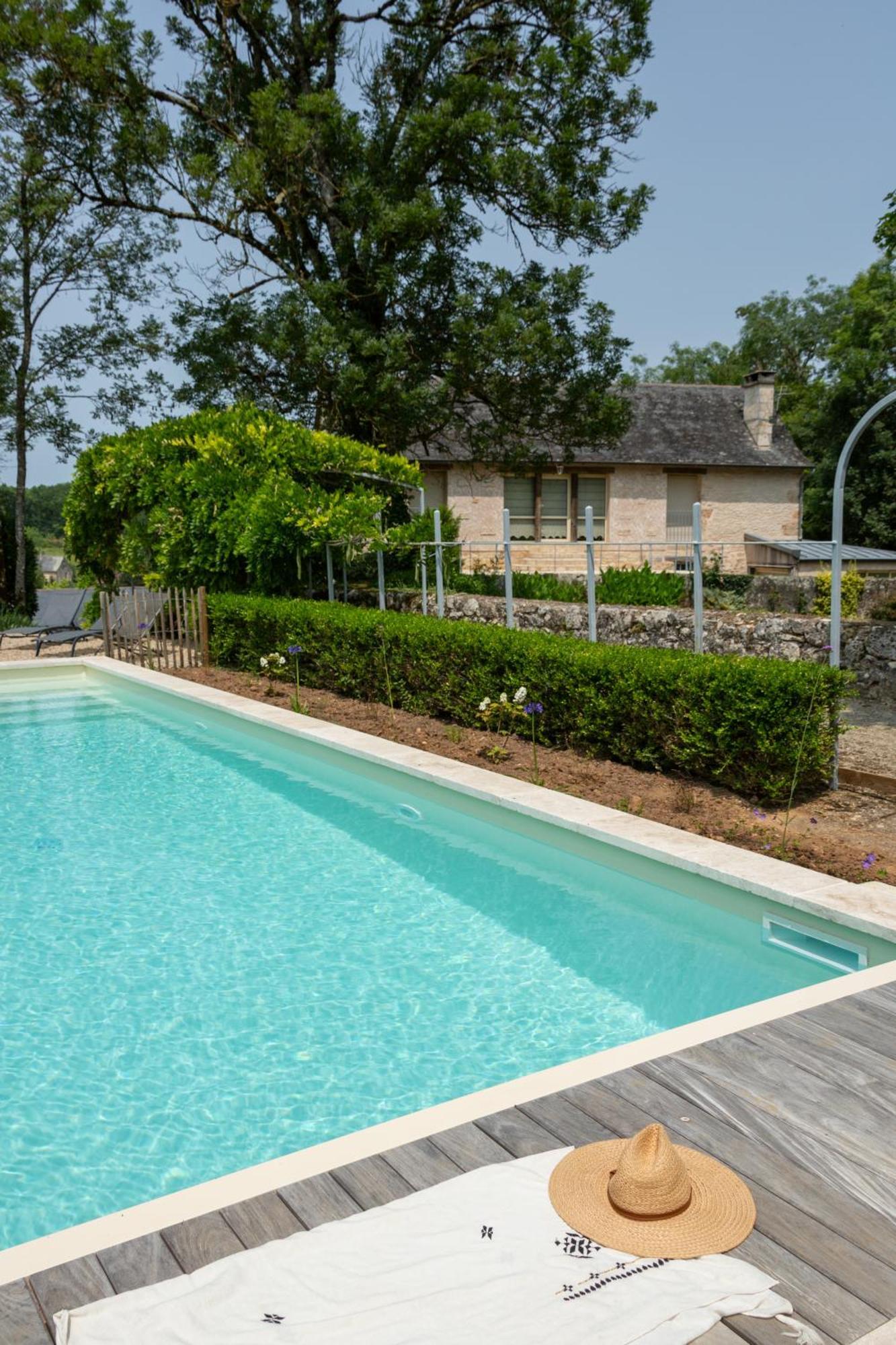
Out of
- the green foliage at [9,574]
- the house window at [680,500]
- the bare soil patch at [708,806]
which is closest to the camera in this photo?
the bare soil patch at [708,806]

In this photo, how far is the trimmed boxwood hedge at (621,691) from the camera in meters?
6.88

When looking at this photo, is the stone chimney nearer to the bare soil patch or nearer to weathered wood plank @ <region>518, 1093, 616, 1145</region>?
the bare soil patch

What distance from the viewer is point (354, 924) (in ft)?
19.2

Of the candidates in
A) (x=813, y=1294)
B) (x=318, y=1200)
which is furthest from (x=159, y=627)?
(x=813, y=1294)

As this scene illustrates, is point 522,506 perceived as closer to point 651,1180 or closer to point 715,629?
point 715,629

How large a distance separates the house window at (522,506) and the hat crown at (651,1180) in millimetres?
25365

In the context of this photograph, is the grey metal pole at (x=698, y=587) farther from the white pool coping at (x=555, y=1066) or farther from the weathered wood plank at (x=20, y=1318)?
the weathered wood plank at (x=20, y=1318)

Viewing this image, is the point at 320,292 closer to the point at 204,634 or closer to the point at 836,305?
the point at 204,634

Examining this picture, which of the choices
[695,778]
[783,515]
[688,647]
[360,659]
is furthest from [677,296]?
[695,778]

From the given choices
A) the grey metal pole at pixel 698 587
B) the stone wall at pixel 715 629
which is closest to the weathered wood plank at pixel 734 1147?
the grey metal pole at pixel 698 587

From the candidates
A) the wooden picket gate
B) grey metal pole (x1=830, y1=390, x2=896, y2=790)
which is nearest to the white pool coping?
grey metal pole (x1=830, y1=390, x2=896, y2=790)

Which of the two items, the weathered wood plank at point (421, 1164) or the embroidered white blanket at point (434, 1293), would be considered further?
the weathered wood plank at point (421, 1164)

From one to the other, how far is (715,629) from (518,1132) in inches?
449

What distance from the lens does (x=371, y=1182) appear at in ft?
8.54
